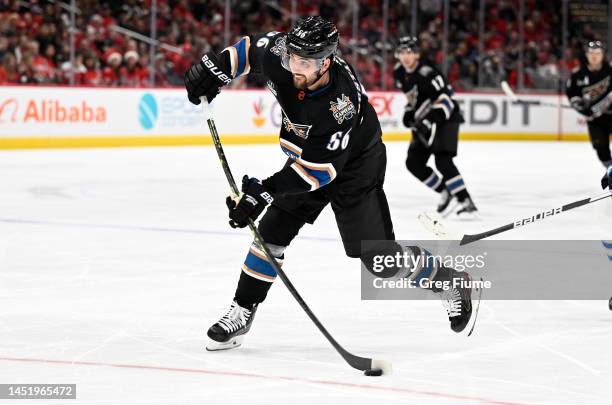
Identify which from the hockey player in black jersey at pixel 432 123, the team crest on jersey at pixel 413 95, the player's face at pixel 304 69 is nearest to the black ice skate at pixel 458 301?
the player's face at pixel 304 69

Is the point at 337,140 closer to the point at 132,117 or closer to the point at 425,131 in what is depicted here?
→ the point at 425,131

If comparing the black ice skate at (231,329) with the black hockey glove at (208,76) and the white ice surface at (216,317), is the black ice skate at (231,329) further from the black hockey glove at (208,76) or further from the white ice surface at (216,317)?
the black hockey glove at (208,76)

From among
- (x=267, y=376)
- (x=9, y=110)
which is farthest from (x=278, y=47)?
(x=9, y=110)

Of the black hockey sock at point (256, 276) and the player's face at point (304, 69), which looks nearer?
the player's face at point (304, 69)

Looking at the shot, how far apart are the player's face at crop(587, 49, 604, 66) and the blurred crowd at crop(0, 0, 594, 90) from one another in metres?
6.59

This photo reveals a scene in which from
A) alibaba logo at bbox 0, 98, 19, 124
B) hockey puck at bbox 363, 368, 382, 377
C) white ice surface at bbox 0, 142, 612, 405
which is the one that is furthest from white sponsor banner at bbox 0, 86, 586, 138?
hockey puck at bbox 363, 368, 382, 377

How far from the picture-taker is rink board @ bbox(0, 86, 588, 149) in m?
13.0

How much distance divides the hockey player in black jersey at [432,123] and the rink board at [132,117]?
5.98 meters

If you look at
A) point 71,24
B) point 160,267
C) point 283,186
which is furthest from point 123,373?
point 71,24

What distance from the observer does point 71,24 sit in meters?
13.7

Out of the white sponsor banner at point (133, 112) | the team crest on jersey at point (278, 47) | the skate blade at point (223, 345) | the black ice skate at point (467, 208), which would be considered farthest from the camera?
the white sponsor banner at point (133, 112)

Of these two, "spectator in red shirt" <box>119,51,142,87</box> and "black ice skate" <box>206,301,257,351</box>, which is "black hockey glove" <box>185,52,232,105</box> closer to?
"black ice skate" <box>206,301,257,351</box>

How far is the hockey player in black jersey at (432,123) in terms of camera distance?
26.6 feet

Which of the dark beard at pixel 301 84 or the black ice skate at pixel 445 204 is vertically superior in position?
the dark beard at pixel 301 84
